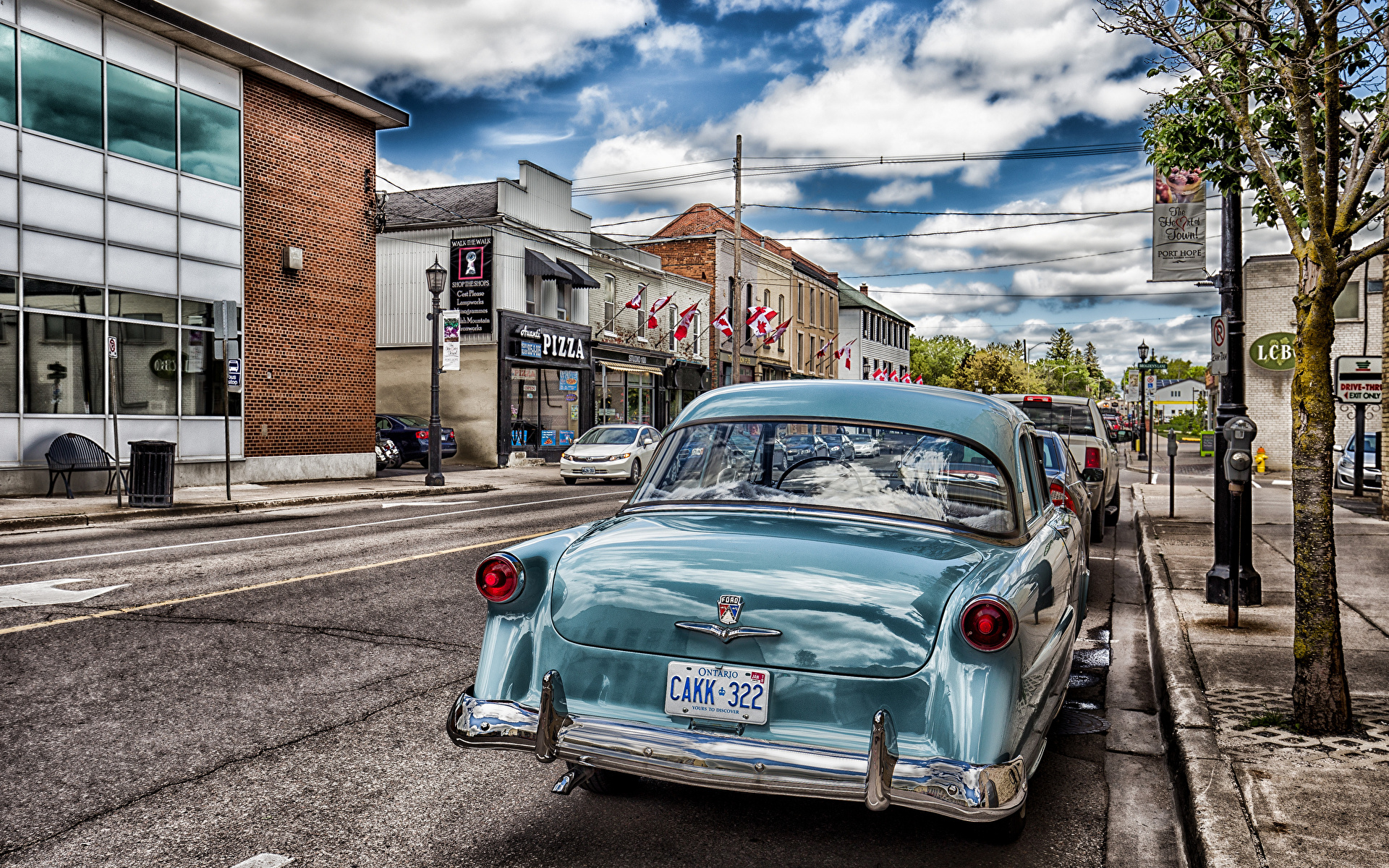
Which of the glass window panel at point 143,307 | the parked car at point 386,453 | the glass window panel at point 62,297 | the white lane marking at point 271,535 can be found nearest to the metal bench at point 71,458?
the glass window panel at point 62,297

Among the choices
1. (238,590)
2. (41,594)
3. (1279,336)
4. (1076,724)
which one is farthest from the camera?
(1279,336)

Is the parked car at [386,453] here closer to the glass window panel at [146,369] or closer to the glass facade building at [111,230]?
the glass facade building at [111,230]

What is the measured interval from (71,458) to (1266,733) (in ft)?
57.2

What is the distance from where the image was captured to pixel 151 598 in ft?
25.8

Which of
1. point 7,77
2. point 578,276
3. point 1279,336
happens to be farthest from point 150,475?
point 1279,336

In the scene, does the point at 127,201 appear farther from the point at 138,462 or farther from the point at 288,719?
the point at 288,719

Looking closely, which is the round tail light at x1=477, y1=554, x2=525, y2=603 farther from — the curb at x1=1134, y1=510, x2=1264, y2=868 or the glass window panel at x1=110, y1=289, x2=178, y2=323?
the glass window panel at x1=110, y1=289, x2=178, y2=323

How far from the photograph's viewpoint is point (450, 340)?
23.0m

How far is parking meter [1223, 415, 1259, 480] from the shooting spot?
23.0ft

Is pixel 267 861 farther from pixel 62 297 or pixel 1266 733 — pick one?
pixel 62 297

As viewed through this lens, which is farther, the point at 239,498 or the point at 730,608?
the point at 239,498

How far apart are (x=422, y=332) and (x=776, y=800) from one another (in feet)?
94.3

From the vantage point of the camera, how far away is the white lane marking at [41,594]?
25.0 feet

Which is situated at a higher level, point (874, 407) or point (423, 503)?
point (874, 407)
